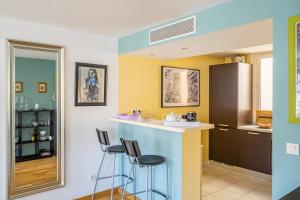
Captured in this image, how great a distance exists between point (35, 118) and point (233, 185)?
3.16 m

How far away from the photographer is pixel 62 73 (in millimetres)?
3053

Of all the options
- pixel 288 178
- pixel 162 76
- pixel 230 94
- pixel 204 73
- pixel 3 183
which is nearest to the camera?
pixel 288 178

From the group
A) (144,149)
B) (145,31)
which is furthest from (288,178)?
(145,31)

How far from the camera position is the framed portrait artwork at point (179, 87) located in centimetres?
412

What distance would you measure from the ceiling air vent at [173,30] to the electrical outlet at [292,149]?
1.36 metres

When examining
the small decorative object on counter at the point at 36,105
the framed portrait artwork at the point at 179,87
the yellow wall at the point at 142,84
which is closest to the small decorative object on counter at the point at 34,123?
the small decorative object on counter at the point at 36,105

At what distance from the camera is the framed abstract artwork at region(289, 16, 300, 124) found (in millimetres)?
1753

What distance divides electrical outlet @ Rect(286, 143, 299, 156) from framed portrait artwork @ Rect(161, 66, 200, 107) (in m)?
2.43

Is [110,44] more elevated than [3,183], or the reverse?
→ [110,44]

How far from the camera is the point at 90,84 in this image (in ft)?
10.8

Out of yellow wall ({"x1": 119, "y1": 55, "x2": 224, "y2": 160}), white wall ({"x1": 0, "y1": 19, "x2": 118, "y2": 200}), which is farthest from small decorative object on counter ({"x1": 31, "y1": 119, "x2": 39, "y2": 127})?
yellow wall ({"x1": 119, "y1": 55, "x2": 224, "y2": 160})

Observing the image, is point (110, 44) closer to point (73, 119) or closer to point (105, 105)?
point (105, 105)

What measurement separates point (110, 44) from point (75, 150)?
5.23ft

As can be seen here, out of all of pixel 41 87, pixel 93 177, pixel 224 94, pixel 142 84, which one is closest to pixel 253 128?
pixel 224 94
